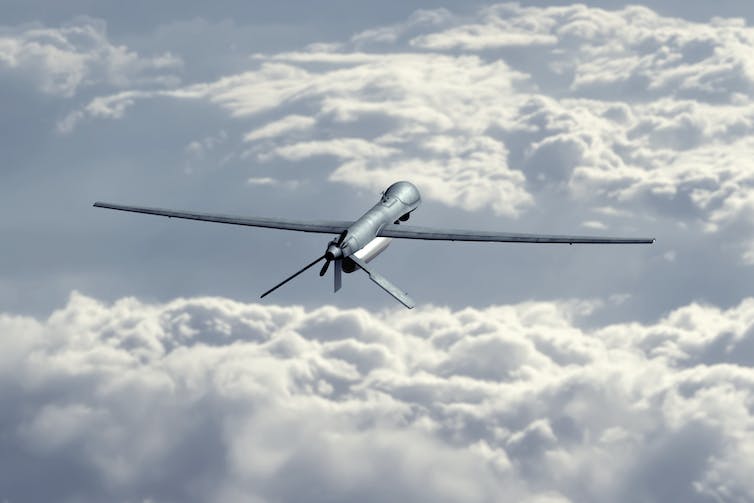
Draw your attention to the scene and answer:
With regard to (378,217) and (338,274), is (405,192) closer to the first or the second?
(378,217)

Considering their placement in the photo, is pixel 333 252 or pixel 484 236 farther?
pixel 484 236

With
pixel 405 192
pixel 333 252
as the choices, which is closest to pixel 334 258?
pixel 333 252

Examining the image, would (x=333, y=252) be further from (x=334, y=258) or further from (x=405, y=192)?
(x=405, y=192)

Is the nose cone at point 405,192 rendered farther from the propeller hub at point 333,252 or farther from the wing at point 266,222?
the propeller hub at point 333,252

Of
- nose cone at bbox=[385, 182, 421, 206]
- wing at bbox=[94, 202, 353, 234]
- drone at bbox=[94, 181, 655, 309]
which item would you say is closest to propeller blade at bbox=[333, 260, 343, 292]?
drone at bbox=[94, 181, 655, 309]

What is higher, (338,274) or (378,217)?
(378,217)

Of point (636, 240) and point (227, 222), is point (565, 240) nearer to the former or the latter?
point (636, 240)
